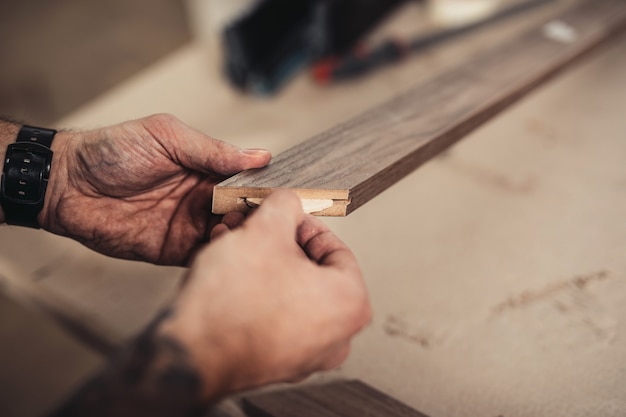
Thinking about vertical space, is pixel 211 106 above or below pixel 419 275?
above

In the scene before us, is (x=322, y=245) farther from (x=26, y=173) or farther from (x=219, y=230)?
(x=26, y=173)

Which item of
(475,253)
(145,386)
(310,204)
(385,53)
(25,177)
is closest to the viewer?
(145,386)

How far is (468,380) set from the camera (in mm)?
747

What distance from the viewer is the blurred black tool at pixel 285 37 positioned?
1.33m

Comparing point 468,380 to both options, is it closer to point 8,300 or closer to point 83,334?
point 83,334

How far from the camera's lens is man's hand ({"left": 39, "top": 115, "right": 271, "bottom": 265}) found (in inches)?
29.1

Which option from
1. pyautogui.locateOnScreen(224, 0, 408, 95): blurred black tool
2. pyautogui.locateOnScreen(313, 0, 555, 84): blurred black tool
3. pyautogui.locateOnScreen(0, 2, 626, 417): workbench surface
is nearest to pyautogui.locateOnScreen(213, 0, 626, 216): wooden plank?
pyautogui.locateOnScreen(0, 2, 626, 417): workbench surface

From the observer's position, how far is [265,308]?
0.49 metres

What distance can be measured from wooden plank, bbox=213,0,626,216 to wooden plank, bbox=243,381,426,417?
24 centimetres

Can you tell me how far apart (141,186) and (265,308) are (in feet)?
1.38

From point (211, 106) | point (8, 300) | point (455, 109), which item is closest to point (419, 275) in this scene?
point (455, 109)

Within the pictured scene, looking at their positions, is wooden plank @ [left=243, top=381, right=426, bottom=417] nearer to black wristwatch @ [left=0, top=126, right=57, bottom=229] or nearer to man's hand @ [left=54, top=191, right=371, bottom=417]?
man's hand @ [left=54, top=191, right=371, bottom=417]

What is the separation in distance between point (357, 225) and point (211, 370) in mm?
619

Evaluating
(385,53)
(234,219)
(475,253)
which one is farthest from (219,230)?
(385,53)
